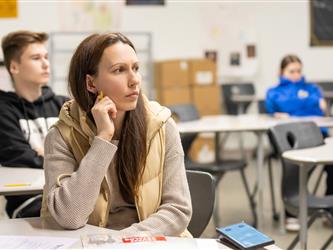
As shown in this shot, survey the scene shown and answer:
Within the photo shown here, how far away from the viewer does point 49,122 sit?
280cm

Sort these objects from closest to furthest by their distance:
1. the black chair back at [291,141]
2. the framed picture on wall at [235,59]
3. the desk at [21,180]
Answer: the desk at [21,180] → the black chair back at [291,141] → the framed picture on wall at [235,59]

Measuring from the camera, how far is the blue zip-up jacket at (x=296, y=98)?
14.8ft

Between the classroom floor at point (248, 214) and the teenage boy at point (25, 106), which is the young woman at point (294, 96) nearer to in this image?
the classroom floor at point (248, 214)

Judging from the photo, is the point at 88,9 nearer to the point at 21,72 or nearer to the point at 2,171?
the point at 21,72

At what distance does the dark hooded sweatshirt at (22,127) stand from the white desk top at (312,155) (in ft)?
3.85

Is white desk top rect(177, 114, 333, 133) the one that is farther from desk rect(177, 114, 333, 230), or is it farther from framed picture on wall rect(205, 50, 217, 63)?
framed picture on wall rect(205, 50, 217, 63)

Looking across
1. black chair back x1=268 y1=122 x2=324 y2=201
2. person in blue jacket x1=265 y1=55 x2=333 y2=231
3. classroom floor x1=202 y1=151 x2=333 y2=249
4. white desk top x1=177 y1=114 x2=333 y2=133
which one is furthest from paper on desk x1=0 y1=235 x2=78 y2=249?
person in blue jacket x1=265 y1=55 x2=333 y2=231

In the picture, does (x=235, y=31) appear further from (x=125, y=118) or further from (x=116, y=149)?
(x=116, y=149)

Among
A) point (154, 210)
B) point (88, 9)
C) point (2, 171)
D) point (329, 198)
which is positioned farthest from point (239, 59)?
point (154, 210)

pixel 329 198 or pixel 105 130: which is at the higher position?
pixel 105 130

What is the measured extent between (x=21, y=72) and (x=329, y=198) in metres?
1.70

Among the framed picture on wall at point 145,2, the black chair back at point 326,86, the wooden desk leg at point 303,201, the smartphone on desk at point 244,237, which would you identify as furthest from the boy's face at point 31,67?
the black chair back at point 326,86

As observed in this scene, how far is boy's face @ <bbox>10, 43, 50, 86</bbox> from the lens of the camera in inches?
110

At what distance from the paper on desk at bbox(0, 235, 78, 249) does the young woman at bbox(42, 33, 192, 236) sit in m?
0.17
